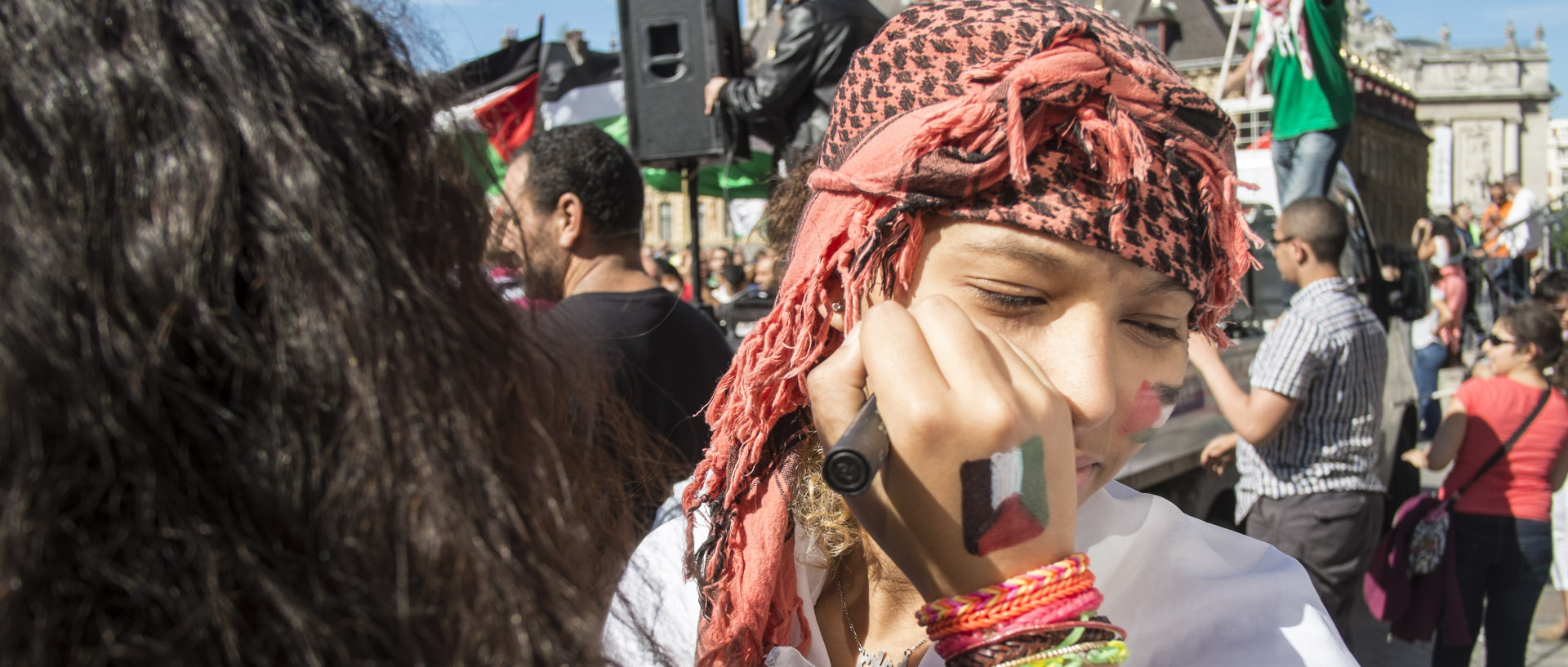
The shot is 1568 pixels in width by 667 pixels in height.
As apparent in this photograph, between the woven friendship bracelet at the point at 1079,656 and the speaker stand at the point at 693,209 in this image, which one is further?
the speaker stand at the point at 693,209

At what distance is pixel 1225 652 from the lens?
1.14 m

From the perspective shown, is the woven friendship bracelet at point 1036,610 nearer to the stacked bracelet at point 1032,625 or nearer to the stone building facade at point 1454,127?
the stacked bracelet at point 1032,625

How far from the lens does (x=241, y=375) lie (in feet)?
1.74

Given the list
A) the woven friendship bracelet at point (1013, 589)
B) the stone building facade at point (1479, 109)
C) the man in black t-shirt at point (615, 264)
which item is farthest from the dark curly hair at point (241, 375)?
the stone building facade at point (1479, 109)

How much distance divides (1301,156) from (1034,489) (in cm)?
500

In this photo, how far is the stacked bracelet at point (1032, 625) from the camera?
824 mm

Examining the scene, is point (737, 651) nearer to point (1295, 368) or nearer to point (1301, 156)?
point (1295, 368)

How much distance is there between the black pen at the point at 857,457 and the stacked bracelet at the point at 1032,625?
15cm

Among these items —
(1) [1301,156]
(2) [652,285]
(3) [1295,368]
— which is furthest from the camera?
(1) [1301,156]

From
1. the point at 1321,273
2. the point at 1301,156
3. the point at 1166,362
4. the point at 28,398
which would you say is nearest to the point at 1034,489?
the point at 1166,362

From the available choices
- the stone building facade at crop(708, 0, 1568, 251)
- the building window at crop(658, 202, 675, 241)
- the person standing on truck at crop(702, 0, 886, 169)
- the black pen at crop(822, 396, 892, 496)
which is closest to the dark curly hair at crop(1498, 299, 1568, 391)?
the person standing on truck at crop(702, 0, 886, 169)

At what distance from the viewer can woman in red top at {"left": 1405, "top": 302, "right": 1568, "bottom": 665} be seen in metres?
4.20

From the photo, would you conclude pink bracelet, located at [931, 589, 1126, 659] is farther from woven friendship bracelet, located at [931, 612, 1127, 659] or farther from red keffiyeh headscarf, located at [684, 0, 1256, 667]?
red keffiyeh headscarf, located at [684, 0, 1256, 667]

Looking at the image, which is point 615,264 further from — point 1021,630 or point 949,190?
point 1021,630
